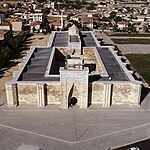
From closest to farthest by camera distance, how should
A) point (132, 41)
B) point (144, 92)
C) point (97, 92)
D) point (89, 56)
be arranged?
point (97, 92), point (144, 92), point (89, 56), point (132, 41)

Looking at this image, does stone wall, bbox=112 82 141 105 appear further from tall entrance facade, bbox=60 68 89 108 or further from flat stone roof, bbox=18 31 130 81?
tall entrance facade, bbox=60 68 89 108

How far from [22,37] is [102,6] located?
251 feet

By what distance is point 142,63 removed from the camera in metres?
41.1

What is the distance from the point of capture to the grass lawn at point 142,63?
35750mm

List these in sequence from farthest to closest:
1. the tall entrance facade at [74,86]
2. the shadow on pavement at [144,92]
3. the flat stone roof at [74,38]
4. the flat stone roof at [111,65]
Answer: the flat stone roof at [74,38] < the shadow on pavement at [144,92] < the flat stone roof at [111,65] < the tall entrance facade at [74,86]

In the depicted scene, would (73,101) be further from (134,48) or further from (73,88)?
(134,48)

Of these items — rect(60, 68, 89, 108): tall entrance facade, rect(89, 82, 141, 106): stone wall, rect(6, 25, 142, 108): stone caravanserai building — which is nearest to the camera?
rect(60, 68, 89, 108): tall entrance facade

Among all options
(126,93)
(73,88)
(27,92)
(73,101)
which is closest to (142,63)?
(126,93)

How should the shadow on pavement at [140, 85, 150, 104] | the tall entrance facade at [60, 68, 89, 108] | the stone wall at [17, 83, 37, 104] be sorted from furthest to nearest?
the shadow on pavement at [140, 85, 150, 104] → the stone wall at [17, 83, 37, 104] → the tall entrance facade at [60, 68, 89, 108]

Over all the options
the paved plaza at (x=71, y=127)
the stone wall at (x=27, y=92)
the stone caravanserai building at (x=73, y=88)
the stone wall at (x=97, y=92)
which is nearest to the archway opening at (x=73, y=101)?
the stone caravanserai building at (x=73, y=88)

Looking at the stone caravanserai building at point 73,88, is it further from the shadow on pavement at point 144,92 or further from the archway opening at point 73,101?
the shadow on pavement at point 144,92

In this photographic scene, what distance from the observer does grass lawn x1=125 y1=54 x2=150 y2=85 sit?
3575 cm

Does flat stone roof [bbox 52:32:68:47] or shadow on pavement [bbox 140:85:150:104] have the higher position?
flat stone roof [bbox 52:32:68:47]

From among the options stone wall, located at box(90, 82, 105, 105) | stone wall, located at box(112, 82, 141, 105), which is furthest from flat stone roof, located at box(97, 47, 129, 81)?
stone wall, located at box(90, 82, 105, 105)
